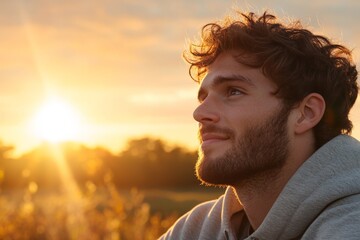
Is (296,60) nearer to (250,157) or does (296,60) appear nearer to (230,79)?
(230,79)

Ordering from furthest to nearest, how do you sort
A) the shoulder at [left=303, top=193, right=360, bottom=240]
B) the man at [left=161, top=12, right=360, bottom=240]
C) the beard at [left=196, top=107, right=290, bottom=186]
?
the beard at [left=196, top=107, right=290, bottom=186], the man at [left=161, top=12, right=360, bottom=240], the shoulder at [left=303, top=193, right=360, bottom=240]

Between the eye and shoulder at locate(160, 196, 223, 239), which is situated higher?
the eye

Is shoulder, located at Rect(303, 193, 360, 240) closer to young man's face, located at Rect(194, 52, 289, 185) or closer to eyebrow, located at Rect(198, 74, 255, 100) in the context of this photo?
young man's face, located at Rect(194, 52, 289, 185)

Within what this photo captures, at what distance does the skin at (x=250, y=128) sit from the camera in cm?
364

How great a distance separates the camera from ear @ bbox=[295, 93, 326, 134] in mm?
3691

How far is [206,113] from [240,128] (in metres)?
0.20

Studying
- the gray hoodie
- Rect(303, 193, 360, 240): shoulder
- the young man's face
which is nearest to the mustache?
the young man's face

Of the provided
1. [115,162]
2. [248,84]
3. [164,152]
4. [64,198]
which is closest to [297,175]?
[248,84]

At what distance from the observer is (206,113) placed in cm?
372

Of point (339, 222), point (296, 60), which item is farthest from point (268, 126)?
point (339, 222)

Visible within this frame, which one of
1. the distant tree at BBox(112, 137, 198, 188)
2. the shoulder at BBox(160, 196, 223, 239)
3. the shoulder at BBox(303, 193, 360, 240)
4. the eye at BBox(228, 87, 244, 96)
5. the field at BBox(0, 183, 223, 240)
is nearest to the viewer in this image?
the shoulder at BBox(303, 193, 360, 240)

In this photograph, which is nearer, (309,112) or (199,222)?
(309,112)

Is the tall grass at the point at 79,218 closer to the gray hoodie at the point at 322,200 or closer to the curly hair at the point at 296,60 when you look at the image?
the curly hair at the point at 296,60

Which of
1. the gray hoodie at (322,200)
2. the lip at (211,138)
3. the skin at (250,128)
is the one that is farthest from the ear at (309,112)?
the lip at (211,138)
